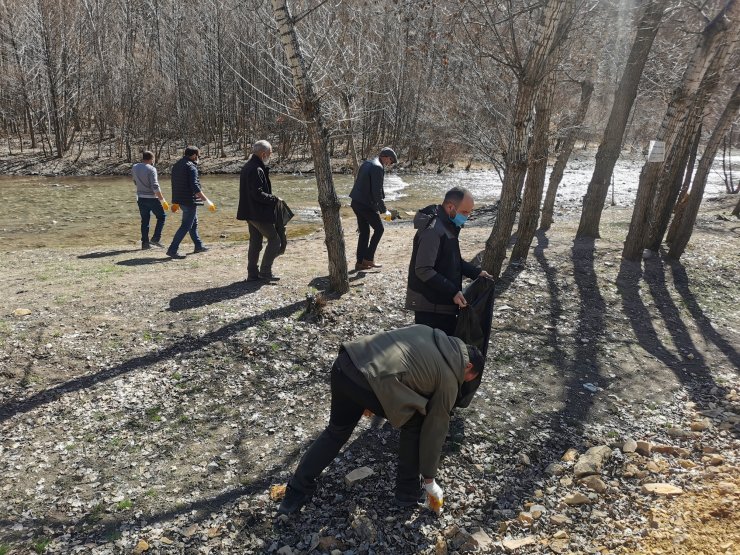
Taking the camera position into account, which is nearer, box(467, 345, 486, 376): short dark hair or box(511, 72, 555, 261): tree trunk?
box(467, 345, 486, 376): short dark hair

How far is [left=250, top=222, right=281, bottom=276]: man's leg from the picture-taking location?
7336 mm

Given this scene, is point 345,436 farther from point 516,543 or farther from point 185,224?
point 185,224

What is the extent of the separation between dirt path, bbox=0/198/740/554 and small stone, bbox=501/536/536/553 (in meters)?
0.02

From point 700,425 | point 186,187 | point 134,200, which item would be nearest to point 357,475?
point 700,425

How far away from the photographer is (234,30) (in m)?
29.2

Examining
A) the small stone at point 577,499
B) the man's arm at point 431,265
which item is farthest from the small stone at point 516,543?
the man's arm at point 431,265

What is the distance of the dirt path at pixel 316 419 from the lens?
3559 mm

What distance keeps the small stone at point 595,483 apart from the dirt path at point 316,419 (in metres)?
0.01

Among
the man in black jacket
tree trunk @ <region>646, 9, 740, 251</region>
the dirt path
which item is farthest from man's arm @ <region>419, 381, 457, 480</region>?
tree trunk @ <region>646, 9, 740, 251</region>

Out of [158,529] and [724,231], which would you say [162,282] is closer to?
[158,529]

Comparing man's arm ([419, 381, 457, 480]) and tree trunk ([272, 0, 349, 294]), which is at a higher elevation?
tree trunk ([272, 0, 349, 294])

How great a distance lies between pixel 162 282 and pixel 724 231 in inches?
507

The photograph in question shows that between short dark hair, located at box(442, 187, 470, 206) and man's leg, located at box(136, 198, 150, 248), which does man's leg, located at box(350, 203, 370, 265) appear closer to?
short dark hair, located at box(442, 187, 470, 206)

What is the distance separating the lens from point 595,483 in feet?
13.2
